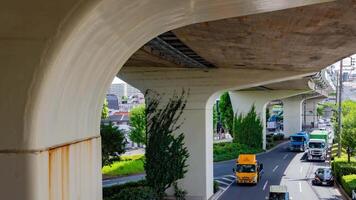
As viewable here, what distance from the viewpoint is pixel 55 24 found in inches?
229

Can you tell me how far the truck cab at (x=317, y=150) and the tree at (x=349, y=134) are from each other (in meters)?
10.0

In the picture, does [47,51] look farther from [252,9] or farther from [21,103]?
[252,9]

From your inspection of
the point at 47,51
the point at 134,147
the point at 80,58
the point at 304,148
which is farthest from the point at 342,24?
the point at 134,147

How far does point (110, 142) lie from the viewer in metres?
27.7

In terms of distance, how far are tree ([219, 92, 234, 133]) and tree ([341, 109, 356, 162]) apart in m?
25.4

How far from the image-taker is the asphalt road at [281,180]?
98.4 ft

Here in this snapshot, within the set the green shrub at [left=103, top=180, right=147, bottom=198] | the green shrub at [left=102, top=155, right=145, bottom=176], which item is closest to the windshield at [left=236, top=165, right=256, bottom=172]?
the green shrub at [left=102, top=155, right=145, bottom=176]

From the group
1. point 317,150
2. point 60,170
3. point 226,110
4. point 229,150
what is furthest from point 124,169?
point 60,170

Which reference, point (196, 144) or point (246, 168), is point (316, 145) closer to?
point (246, 168)

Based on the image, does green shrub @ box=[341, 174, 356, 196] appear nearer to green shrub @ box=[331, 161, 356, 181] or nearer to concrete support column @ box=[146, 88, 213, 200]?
green shrub @ box=[331, 161, 356, 181]

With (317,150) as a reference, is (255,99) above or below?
above

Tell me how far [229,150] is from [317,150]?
9.35 meters

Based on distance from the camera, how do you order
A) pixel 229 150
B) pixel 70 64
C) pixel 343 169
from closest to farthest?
1. pixel 70 64
2. pixel 343 169
3. pixel 229 150

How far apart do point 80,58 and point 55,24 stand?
41.4 inches
